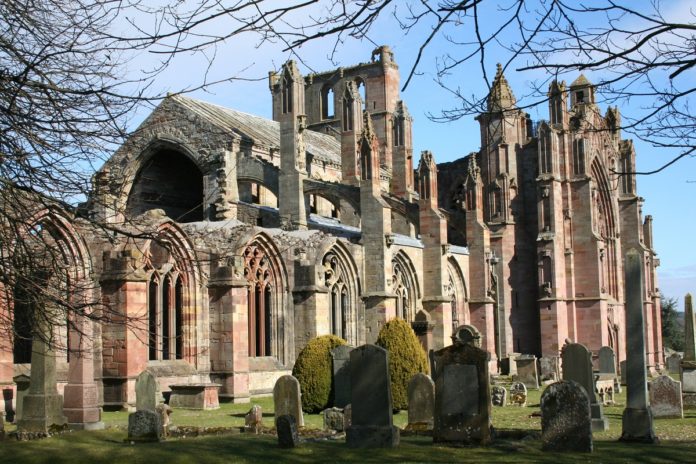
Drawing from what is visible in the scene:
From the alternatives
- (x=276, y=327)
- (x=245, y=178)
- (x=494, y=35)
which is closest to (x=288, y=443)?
(x=494, y=35)

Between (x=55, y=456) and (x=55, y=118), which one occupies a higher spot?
(x=55, y=118)

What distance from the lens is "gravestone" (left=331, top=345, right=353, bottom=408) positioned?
20.9 metres

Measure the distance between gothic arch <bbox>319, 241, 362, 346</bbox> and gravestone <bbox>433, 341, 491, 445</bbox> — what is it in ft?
57.3

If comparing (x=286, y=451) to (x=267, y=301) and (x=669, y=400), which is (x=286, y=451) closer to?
(x=669, y=400)

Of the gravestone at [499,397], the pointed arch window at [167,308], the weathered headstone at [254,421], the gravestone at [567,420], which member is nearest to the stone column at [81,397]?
the weathered headstone at [254,421]

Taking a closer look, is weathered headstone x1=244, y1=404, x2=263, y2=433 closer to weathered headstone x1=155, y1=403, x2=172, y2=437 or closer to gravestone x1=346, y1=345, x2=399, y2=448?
weathered headstone x1=155, y1=403, x2=172, y2=437

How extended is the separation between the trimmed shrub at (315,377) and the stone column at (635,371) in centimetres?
850

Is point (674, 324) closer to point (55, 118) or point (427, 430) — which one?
point (427, 430)

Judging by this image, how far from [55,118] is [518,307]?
36610 mm

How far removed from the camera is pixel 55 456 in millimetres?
12883

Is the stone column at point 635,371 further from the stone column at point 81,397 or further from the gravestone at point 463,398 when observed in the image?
the stone column at point 81,397

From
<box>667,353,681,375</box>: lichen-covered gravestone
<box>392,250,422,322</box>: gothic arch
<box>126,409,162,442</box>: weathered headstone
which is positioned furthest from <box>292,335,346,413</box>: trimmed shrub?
<box>667,353,681,375</box>: lichen-covered gravestone

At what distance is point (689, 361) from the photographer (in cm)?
2366

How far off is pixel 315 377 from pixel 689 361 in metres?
8.93
